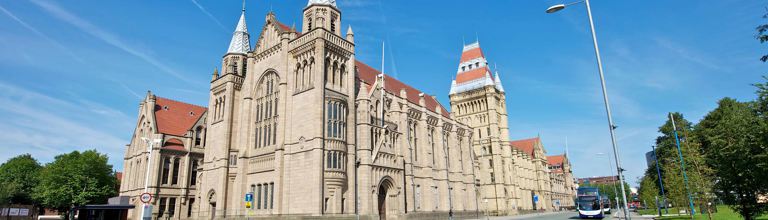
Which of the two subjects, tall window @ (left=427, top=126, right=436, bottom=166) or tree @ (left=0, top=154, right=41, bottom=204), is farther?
tree @ (left=0, top=154, right=41, bottom=204)

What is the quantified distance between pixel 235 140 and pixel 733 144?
38964 millimetres

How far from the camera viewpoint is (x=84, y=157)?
55.0 meters

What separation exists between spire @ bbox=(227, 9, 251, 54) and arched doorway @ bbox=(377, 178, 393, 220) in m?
21.9

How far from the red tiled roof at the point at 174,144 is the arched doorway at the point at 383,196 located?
83.7 ft

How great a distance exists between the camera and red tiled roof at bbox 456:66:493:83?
75.5m

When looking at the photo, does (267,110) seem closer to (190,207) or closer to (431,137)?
(190,207)

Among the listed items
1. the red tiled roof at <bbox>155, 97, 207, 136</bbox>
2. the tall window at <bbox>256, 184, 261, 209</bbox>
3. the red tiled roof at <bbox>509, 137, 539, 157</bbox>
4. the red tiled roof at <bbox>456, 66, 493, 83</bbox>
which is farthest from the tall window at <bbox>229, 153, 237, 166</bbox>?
the red tiled roof at <bbox>509, 137, 539, 157</bbox>

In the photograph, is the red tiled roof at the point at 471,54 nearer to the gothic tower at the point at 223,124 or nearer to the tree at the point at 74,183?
the gothic tower at the point at 223,124

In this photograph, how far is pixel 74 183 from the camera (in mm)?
52125

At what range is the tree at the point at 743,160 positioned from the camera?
18.3 meters

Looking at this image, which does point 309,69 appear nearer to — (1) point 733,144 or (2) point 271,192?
(2) point 271,192

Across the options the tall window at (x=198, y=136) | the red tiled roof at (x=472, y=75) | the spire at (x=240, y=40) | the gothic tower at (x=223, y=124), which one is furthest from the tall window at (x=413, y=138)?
the red tiled roof at (x=472, y=75)

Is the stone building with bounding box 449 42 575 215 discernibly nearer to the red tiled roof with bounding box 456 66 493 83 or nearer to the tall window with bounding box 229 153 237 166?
the red tiled roof with bounding box 456 66 493 83

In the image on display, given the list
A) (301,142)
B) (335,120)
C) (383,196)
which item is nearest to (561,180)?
(383,196)
